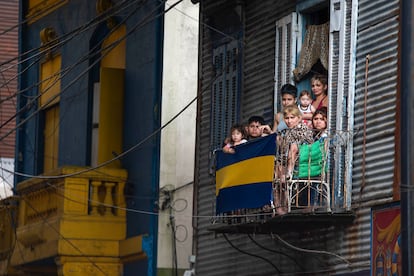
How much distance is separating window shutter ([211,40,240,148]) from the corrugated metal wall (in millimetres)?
220

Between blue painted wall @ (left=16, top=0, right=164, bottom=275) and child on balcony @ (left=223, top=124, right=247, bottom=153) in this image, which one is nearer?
child on balcony @ (left=223, top=124, right=247, bottom=153)

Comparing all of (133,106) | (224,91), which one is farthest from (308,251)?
(133,106)

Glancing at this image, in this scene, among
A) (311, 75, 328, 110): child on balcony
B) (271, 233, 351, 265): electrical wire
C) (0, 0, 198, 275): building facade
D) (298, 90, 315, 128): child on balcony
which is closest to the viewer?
(271, 233, 351, 265): electrical wire

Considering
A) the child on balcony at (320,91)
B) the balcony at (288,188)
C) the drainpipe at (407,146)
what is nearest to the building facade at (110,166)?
the balcony at (288,188)

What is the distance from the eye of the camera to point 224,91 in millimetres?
21578

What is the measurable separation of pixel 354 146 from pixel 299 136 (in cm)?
75

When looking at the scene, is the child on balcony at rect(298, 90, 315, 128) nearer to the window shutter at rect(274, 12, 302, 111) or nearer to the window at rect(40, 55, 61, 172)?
the window shutter at rect(274, 12, 302, 111)

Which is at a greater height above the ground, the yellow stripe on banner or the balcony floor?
the yellow stripe on banner

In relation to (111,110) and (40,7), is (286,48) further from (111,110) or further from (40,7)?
(40,7)

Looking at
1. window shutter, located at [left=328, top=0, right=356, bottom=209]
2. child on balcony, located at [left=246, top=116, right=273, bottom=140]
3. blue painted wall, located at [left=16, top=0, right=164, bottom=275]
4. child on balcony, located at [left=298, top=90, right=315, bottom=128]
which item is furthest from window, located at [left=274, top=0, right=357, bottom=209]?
blue painted wall, located at [left=16, top=0, right=164, bottom=275]

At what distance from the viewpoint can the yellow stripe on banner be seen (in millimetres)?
17734

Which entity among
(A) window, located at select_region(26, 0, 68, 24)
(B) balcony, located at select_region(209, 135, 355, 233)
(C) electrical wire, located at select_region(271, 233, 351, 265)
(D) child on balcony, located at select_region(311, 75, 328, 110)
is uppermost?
(A) window, located at select_region(26, 0, 68, 24)

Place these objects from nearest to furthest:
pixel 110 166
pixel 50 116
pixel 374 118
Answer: pixel 374 118
pixel 110 166
pixel 50 116

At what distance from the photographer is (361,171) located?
17.4 meters
